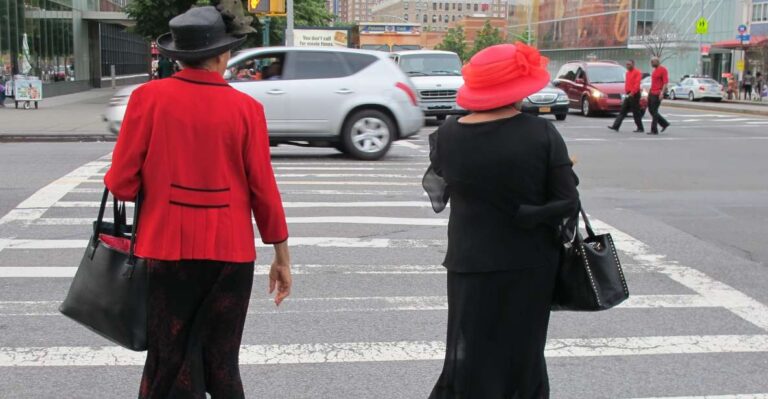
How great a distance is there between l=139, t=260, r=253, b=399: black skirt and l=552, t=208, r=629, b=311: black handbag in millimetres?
1234

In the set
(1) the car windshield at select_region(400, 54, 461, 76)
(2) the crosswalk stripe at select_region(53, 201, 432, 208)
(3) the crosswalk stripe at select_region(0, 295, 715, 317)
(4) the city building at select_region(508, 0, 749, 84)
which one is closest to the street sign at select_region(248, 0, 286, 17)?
(1) the car windshield at select_region(400, 54, 461, 76)

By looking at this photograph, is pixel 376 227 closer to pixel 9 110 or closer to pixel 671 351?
pixel 671 351

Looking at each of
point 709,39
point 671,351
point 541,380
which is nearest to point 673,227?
point 671,351

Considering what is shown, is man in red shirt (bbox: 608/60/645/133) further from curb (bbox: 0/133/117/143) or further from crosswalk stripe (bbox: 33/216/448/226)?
crosswalk stripe (bbox: 33/216/448/226)

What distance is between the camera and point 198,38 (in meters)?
3.16

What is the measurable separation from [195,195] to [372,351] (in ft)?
7.90

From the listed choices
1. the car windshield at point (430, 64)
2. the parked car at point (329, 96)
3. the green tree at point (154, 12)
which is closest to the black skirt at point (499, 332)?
the parked car at point (329, 96)

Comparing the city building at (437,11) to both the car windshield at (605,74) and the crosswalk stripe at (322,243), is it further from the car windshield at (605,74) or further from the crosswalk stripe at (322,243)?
the crosswalk stripe at (322,243)

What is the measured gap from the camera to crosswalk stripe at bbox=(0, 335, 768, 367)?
507 cm

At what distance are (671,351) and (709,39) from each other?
75.1 m

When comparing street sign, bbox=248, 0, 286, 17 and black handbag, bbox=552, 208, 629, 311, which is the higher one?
street sign, bbox=248, 0, 286, 17

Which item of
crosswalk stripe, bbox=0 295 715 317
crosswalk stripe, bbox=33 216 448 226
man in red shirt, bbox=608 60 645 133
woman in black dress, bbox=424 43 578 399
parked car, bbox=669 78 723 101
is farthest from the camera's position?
parked car, bbox=669 78 723 101

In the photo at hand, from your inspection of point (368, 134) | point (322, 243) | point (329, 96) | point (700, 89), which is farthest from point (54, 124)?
point (700, 89)

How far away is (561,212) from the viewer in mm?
3330
